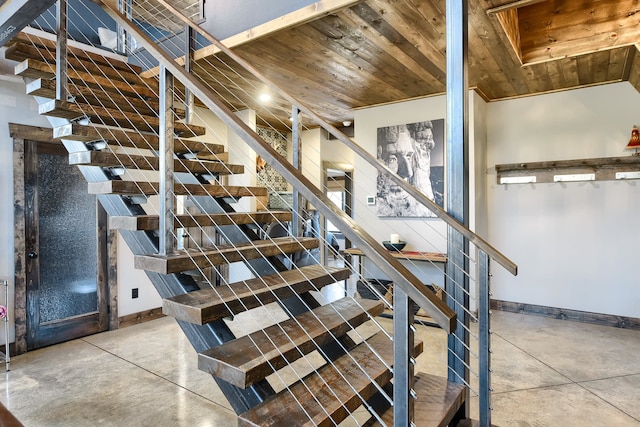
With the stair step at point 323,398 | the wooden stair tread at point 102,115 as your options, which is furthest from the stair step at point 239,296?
the wooden stair tread at point 102,115

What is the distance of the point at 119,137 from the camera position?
259 centimetres

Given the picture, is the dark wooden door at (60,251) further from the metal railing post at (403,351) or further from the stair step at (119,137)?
the metal railing post at (403,351)

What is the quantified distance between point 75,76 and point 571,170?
509cm

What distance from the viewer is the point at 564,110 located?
14.4ft

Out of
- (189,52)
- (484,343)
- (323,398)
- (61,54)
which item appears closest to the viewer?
(323,398)

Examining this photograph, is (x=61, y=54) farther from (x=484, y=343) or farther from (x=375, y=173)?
(x=375, y=173)

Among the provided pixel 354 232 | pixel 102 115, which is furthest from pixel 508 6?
pixel 102 115

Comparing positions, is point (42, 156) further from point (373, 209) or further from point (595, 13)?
point (595, 13)

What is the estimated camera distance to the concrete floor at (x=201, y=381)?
2.44 meters

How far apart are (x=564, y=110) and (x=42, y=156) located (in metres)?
5.74

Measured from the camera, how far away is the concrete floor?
244 centimetres

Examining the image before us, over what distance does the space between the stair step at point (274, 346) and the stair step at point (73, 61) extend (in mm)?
2500

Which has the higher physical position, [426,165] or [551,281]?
[426,165]

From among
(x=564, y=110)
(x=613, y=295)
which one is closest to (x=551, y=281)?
(x=613, y=295)
